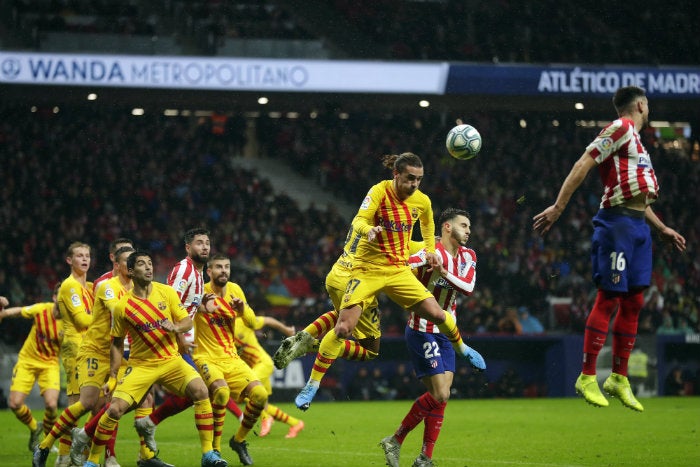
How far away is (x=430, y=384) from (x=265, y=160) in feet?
73.7

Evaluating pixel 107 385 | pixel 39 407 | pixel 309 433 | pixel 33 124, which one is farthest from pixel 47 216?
pixel 107 385

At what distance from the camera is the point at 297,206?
29750 millimetres

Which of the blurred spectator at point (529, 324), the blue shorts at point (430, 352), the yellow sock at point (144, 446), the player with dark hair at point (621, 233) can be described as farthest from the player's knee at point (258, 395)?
the blurred spectator at point (529, 324)

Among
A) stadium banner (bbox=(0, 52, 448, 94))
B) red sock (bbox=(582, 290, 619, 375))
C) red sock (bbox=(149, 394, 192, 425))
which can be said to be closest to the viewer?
red sock (bbox=(582, 290, 619, 375))

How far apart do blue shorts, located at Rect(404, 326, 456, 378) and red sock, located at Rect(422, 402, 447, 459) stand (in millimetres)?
358

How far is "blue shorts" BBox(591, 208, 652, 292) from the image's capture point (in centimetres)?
806

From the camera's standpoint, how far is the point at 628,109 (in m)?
8.33

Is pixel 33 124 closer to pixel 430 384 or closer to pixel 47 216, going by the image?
pixel 47 216

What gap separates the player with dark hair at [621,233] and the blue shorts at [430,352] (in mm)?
2725

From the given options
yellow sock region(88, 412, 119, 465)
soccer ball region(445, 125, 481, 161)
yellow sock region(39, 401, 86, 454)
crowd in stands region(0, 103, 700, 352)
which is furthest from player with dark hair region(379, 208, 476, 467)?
crowd in stands region(0, 103, 700, 352)

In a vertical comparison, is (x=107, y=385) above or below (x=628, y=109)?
below

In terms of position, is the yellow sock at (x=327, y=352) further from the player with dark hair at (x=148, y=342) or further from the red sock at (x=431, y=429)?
the player with dark hair at (x=148, y=342)

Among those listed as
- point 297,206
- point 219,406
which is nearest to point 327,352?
point 219,406

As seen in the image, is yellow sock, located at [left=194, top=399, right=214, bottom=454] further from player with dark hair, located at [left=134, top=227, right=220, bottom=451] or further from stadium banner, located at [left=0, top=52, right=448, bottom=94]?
stadium banner, located at [left=0, top=52, right=448, bottom=94]
